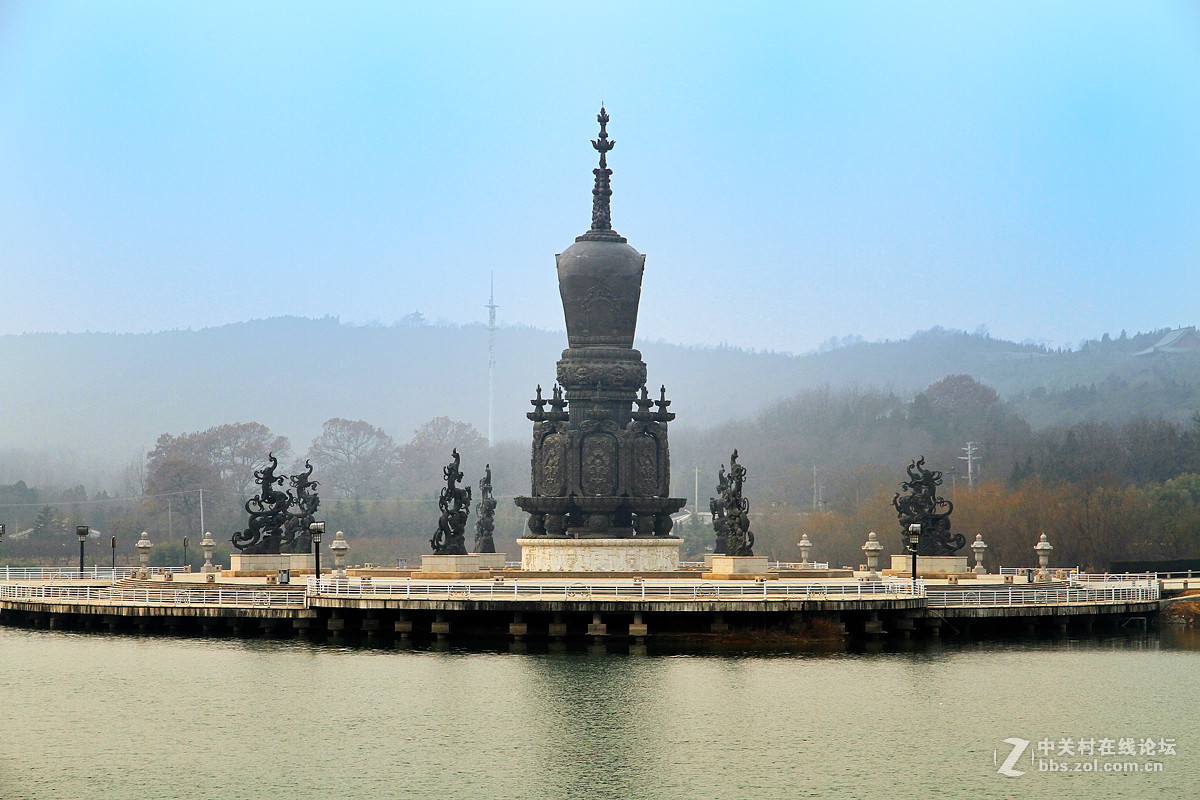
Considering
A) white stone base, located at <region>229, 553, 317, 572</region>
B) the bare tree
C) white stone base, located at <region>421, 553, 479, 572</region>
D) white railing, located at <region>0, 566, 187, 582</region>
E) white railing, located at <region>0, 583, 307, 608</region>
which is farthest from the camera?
the bare tree

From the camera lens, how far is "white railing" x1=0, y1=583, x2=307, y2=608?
54.2 m

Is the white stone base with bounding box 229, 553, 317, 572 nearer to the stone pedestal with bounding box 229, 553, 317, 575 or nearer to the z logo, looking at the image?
the stone pedestal with bounding box 229, 553, 317, 575

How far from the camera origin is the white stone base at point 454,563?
200 feet

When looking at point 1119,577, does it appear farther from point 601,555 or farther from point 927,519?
point 601,555

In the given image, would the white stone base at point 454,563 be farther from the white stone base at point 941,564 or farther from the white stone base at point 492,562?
the white stone base at point 941,564

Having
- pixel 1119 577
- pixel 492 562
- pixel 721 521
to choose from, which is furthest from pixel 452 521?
pixel 1119 577

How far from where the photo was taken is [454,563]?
200 feet

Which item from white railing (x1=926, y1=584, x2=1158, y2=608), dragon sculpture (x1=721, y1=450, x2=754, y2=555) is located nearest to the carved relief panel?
dragon sculpture (x1=721, y1=450, x2=754, y2=555)

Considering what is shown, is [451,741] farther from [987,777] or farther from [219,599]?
[219,599]

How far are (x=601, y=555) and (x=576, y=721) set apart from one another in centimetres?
2787

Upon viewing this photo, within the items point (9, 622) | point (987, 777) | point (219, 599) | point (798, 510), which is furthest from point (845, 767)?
point (798, 510)

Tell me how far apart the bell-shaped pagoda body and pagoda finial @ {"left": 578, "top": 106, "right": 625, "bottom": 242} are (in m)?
0.04

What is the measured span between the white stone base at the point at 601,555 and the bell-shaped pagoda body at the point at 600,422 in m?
0.75

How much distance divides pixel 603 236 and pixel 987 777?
42268 millimetres
